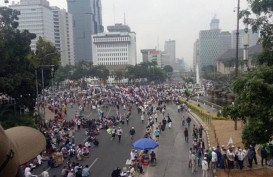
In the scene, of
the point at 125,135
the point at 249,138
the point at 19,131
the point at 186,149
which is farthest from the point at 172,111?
the point at 19,131

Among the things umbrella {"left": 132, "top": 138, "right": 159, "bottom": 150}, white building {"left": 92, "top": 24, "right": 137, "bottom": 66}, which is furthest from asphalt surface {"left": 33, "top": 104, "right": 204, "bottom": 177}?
white building {"left": 92, "top": 24, "right": 137, "bottom": 66}

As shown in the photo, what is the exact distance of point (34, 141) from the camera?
2.11 m

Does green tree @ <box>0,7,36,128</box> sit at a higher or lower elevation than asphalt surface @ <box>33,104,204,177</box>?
higher

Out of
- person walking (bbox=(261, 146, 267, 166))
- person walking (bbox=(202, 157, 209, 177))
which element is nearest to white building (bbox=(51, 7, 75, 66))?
person walking (bbox=(202, 157, 209, 177))

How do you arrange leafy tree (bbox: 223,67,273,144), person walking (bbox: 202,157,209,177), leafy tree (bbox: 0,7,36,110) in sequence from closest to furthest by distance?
leafy tree (bbox: 223,67,273,144)
person walking (bbox: 202,157,209,177)
leafy tree (bbox: 0,7,36,110)

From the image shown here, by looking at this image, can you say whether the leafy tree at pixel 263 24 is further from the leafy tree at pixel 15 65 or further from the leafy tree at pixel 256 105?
the leafy tree at pixel 15 65

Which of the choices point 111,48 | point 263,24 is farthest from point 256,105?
point 111,48

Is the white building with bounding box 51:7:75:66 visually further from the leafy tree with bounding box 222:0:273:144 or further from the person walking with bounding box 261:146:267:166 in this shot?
the leafy tree with bounding box 222:0:273:144

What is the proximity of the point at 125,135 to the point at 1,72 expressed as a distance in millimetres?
10393

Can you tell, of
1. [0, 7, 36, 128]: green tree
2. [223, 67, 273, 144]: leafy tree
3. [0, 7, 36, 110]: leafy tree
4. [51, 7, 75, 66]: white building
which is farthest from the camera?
[51, 7, 75, 66]: white building

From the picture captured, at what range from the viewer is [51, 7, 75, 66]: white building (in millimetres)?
175375

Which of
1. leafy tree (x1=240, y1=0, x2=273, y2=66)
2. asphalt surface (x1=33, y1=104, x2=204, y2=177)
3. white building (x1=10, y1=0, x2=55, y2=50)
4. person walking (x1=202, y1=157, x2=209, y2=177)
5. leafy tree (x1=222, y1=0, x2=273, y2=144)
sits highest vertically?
white building (x1=10, y1=0, x2=55, y2=50)

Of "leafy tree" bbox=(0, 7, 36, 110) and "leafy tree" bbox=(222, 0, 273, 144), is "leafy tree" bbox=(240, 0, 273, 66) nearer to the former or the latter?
"leafy tree" bbox=(222, 0, 273, 144)

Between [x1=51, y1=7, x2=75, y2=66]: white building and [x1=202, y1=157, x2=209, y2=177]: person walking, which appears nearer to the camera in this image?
[x1=202, y1=157, x2=209, y2=177]: person walking
